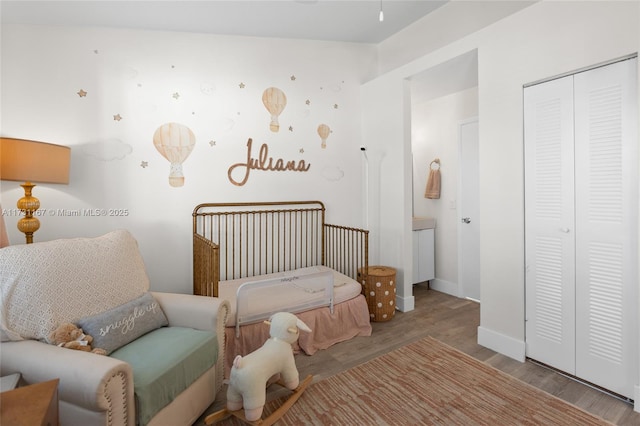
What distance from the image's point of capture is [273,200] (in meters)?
3.23

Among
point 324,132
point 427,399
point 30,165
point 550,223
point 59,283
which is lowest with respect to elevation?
point 427,399

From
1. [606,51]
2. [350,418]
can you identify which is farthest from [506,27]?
[350,418]

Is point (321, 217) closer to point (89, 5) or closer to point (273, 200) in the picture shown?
point (273, 200)

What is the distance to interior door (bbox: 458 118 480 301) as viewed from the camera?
137 inches

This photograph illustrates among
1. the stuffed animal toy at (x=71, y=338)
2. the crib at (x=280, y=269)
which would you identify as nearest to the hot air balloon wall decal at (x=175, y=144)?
the crib at (x=280, y=269)

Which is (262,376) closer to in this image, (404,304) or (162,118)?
(404,304)

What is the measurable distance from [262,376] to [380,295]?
1.57m

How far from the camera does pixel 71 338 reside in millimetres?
1476

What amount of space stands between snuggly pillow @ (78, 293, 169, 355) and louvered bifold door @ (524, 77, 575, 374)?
237 centimetres

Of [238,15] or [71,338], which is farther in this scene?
[238,15]

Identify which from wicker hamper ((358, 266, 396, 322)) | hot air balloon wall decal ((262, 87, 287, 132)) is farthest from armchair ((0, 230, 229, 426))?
hot air balloon wall decal ((262, 87, 287, 132))

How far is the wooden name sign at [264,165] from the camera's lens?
3.08 m

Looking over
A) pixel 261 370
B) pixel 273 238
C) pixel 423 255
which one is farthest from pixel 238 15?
pixel 423 255

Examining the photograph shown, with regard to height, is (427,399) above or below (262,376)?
below
